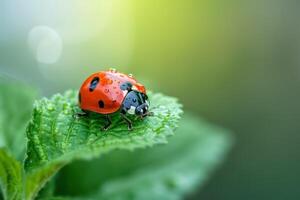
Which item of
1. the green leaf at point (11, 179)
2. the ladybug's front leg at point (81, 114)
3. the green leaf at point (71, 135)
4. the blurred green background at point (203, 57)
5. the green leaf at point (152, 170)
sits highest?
the green leaf at point (71, 135)

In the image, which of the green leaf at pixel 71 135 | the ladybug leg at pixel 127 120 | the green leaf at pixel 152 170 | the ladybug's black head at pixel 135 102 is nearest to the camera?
the green leaf at pixel 71 135

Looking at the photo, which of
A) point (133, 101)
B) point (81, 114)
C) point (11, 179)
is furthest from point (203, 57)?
point (11, 179)

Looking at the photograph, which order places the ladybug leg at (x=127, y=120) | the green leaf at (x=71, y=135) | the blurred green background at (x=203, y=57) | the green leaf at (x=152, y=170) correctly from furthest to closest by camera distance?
the blurred green background at (x=203, y=57) < the green leaf at (x=152, y=170) < the ladybug leg at (x=127, y=120) < the green leaf at (x=71, y=135)

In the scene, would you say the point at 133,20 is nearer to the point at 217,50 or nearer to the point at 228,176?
the point at 217,50

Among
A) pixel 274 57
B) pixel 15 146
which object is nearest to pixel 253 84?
pixel 274 57

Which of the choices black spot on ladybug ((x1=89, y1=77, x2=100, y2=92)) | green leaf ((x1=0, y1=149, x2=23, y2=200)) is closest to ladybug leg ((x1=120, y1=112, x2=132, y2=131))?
black spot on ladybug ((x1=89, y1=77, x2=100, y2=92))

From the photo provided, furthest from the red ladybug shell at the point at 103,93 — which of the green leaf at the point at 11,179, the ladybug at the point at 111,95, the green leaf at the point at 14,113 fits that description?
the green leaf at the point at 11,179

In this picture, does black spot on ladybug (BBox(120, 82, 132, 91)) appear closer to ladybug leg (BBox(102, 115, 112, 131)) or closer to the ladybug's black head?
the ladybug's black head

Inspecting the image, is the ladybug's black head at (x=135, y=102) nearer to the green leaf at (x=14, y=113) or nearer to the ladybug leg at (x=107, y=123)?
the ladybug leg at (x=107, y=123)
